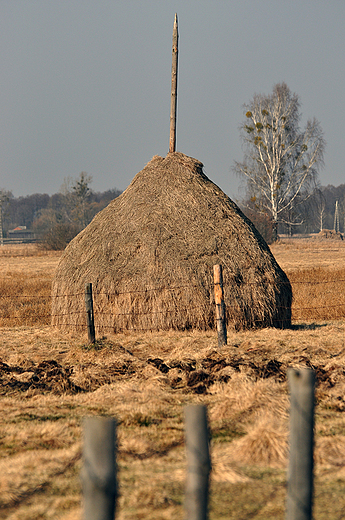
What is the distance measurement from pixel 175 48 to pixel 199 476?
12881 mm

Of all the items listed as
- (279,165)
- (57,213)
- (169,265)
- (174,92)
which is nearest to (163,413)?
(169,265)

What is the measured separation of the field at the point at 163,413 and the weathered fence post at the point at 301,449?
3.05 feet

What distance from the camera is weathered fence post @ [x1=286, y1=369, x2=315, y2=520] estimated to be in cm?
261

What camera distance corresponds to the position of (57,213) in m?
89.1

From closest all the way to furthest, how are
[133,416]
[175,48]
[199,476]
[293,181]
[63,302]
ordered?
[199,476] → [133,416] → [63,302] → [175,48] → [293,181]

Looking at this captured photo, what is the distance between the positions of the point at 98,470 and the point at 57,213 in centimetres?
8928

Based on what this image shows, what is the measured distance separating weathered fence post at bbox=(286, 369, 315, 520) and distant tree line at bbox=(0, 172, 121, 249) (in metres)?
45.8

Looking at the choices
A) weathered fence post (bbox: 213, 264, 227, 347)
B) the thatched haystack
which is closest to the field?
weathered fence post (bbox: 213, 264, 227, 347)

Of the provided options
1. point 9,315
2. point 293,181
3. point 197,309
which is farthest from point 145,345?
point 293,181

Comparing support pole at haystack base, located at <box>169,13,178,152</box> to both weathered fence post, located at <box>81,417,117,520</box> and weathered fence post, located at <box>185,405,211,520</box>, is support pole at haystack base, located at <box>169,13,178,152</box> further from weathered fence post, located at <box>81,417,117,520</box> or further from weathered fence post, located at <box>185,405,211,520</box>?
weathered fence post, located at <box>81,417,117,520</box>

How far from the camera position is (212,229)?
11797mm

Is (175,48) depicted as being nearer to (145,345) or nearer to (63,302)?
(63,302)

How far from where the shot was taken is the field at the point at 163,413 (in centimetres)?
369

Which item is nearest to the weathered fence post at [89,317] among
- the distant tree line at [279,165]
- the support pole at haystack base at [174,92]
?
the support pole at haystack base at [174,92]
